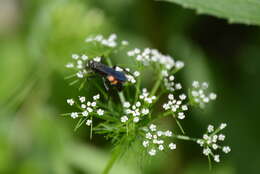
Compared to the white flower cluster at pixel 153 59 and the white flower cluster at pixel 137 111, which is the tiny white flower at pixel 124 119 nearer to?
the white flower cluster at pixel 137 111

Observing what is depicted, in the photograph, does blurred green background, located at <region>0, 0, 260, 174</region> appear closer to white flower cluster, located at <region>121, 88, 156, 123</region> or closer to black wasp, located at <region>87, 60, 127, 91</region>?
black wasp, located at <region>87, 60, 127, 91</region>

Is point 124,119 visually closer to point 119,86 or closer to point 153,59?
point 119,86

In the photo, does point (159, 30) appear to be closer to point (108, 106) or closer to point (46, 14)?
point (46, 14)

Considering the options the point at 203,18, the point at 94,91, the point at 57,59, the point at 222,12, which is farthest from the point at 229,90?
the point at 222,12

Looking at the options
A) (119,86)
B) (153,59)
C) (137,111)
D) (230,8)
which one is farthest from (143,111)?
(230,8)

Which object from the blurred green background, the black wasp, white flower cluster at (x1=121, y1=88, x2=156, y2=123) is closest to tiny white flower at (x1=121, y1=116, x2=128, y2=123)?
white flower cluster at (x1=121, y1=88, x2=156, y2=123)

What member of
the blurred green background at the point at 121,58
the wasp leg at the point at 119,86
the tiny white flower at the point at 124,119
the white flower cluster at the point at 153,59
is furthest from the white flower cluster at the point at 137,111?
the blurred green background at the point at 121,58
